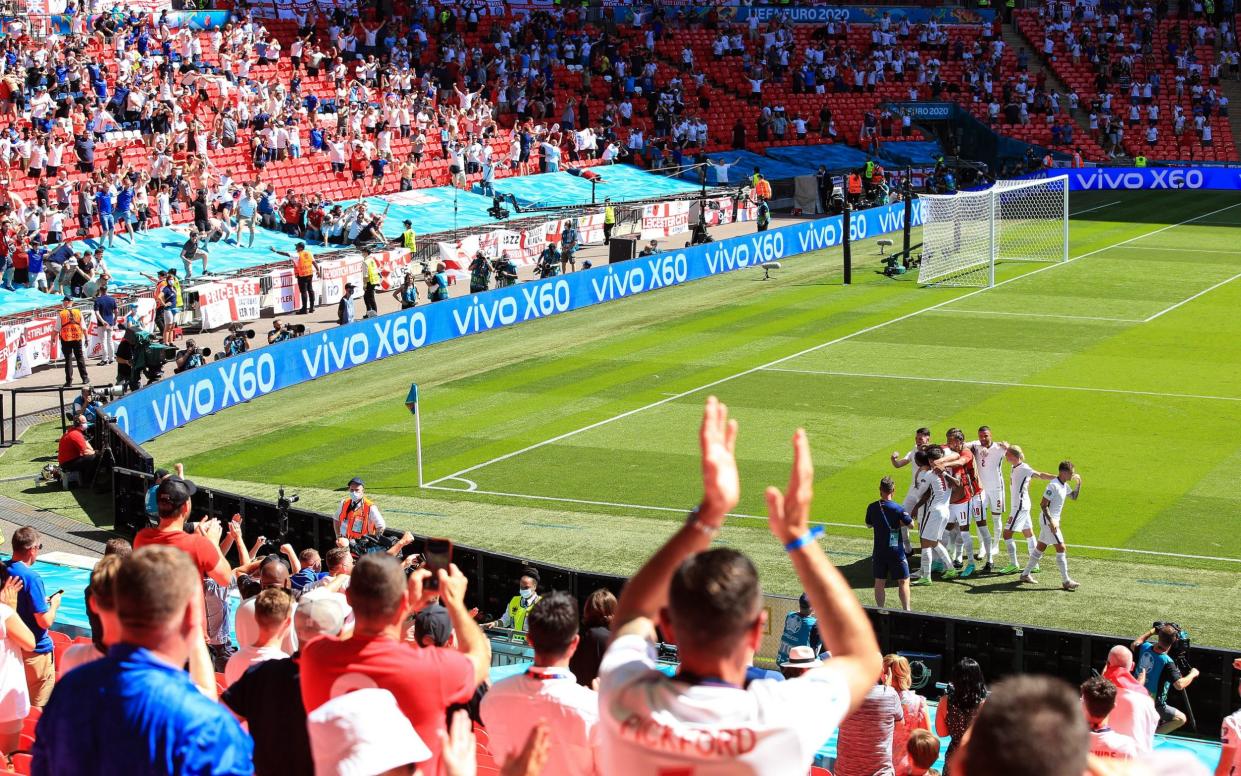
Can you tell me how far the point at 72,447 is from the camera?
2519 centimetres

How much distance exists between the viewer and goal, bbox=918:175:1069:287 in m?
45.4

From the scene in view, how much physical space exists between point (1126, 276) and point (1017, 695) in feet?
142

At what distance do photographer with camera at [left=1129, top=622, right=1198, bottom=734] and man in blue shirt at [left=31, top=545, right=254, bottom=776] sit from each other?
10897 mm

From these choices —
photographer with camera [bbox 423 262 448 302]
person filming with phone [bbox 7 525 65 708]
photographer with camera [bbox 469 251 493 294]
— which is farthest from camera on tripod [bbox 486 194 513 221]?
person filming with phone [bbox 7 525 65 708]

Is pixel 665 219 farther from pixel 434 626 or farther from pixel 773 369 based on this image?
pixel 434 626

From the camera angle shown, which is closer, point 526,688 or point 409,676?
point 409,676

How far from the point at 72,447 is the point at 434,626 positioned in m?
17.5

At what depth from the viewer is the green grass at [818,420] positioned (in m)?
21.1

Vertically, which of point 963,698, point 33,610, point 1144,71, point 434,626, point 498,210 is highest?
point 1144,71

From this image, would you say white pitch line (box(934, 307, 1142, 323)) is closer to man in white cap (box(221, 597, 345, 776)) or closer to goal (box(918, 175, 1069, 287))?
goal (box(918, 175, 1069, 287))

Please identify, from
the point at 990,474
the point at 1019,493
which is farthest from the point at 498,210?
the point at 1019,493

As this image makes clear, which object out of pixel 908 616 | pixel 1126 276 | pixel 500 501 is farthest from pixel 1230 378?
pixel 908 616

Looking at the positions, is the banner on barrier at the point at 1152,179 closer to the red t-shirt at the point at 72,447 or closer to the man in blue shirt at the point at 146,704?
the red t-shirt at the point at 72,447

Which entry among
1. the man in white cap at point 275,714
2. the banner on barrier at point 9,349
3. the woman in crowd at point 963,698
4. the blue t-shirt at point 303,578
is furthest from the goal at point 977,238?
the man in white cap at point 275,714
